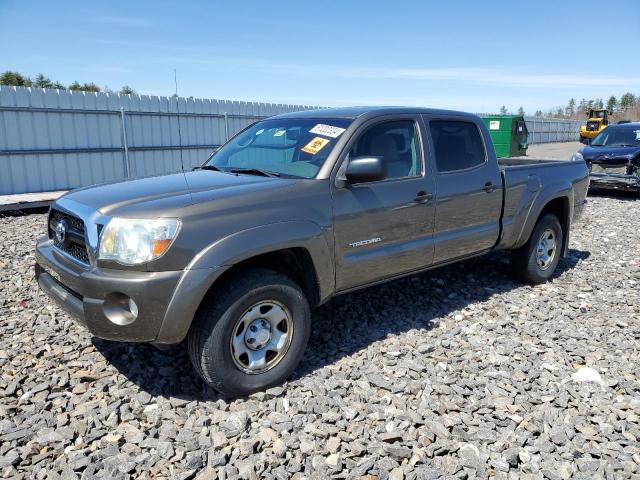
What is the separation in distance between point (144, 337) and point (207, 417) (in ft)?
2.02

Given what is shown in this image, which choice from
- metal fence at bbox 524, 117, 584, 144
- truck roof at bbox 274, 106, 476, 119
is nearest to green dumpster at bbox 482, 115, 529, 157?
metal fence at bbox 524, 117, 584, 144

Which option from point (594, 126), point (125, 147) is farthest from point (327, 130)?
point (594, 126)

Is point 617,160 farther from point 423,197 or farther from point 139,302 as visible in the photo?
point 139,302

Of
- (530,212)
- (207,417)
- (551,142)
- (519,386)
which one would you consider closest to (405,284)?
(530,212)

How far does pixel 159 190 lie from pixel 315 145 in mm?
1197

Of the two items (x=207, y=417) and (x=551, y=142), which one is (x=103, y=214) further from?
(x=551, y=142)

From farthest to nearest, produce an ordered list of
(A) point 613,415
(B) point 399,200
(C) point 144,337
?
(B) point 399,200
(A) point 613,415
(C) point 144,337

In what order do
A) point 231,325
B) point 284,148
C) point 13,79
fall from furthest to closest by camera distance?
point 13,79, point 284,148, point 231,325

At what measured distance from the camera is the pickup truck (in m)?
2.96

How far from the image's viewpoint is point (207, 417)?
10.1ft

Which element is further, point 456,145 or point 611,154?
point 611,154

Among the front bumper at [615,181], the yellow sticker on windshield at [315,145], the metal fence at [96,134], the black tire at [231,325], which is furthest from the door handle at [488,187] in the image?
the front bumper at [615,181]

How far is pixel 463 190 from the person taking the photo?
15.0 feet

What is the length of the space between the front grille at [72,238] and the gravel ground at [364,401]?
888 millimetres
